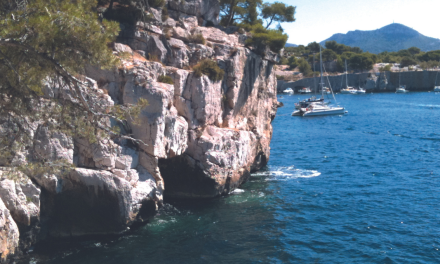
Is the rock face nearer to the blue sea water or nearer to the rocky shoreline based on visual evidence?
the blue sea water

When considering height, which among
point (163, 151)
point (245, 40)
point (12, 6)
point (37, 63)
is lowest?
point (163, 151)

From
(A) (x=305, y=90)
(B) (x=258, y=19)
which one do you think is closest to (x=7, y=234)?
(B) (x=258, y=19)

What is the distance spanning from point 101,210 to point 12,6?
10.5 metres

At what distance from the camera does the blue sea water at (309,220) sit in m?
17.4

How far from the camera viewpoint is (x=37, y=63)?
1241 cm

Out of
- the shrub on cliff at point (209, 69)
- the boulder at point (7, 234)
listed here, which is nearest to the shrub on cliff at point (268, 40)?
the shrub on cliff at point (209, 69)

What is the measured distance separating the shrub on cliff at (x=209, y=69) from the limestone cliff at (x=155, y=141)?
0.48m

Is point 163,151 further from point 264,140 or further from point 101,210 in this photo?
point 264,140

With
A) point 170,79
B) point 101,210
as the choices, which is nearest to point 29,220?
point 101,210

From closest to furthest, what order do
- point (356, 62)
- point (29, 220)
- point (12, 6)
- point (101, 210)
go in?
point (12, 6), point (29, 220), point (101, 210), point (356, 62)

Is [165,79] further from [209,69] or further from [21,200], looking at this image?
[21,200]

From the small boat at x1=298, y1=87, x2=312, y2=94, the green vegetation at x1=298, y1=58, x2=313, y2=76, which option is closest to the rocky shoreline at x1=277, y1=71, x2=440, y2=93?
the small boat at x1=298, y1=87, x2=312, y2=94

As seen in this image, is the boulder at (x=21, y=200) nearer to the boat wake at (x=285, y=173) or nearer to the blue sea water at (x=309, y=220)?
the blue sea water at (x=309, y=220)

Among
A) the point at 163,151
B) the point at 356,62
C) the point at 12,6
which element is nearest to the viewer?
the point at 12,6
